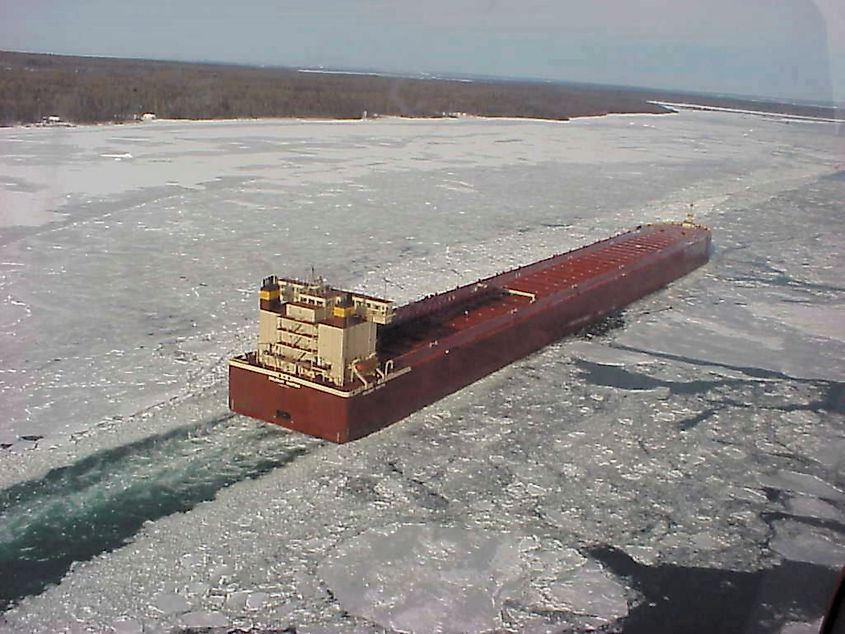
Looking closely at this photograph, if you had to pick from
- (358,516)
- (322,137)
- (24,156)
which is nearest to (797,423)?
(358,516)

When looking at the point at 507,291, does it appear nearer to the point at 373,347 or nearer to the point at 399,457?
the point at 373,347

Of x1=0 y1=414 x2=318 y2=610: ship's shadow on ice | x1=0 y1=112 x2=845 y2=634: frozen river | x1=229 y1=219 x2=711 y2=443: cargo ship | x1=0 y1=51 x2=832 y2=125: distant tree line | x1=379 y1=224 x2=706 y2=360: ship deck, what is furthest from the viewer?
x1=0 y1=51 x2=832 y2=125: distant tree line

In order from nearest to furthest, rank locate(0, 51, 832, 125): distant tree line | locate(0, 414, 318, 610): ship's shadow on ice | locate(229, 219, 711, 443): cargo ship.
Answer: locate(0, 414, 318, 610): ship's shadow on ice, locate(229, 219, 711, 443): cargo ship, locate(0, 51, 832, 125): distant tree line

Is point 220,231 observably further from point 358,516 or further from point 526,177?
point 526,177

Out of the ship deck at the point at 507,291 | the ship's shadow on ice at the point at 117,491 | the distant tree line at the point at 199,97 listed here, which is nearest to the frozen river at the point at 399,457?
the ship's shadow on ice at the point at 117,491

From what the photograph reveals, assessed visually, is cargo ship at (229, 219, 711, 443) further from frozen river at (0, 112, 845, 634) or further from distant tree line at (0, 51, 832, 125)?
distant tree line at (0, 51, 832, 125)

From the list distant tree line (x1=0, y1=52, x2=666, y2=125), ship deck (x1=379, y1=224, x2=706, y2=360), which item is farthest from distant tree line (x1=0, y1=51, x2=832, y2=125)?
ship deck (x1=379, y1=224, x2=706, y2=360)

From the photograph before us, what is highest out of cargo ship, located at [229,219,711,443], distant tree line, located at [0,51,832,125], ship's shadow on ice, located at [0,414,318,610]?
distant tree line, located at [0,51,832,125]

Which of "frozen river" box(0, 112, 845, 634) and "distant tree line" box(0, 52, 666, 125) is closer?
"frozen river" box(0, 112, 845, 634)
